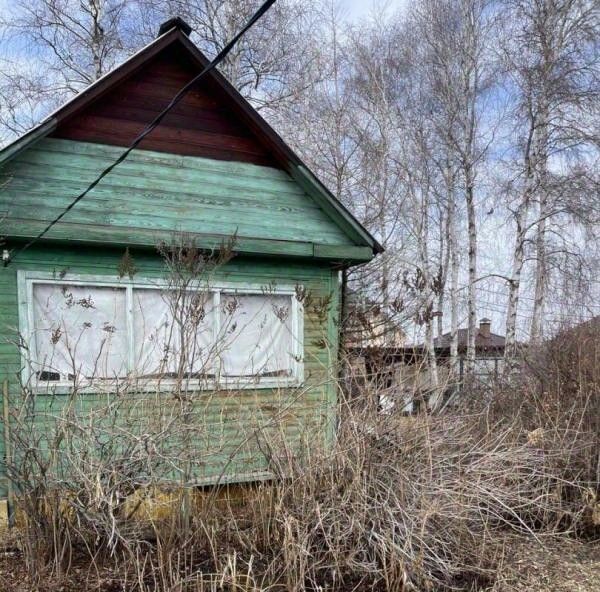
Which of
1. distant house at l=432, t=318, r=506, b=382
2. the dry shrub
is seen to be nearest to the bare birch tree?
distant house at l=432, t=318, r=506, b=382

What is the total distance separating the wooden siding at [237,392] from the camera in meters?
4.54

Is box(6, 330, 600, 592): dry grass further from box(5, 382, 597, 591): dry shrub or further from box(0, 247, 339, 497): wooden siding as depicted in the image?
box(0, 247, 339, 497): wooden siding

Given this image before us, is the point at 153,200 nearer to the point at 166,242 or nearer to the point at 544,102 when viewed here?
the point at 166,242

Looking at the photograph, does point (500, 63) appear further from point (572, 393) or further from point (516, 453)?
point (516, 453)

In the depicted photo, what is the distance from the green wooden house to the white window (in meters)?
0.02

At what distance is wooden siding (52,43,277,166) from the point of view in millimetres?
6219

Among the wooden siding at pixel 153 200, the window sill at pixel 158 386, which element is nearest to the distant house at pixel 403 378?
the window sill at pixel 158 386

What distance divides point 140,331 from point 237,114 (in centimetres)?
287

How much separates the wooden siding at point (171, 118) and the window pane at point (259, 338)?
176 cm

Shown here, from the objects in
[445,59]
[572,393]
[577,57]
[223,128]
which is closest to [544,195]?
[577,57]

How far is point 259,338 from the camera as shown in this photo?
22.0 feet

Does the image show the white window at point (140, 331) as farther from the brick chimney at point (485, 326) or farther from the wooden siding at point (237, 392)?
the brick chimney at point (485, 326)

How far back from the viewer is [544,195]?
1506 centimetres

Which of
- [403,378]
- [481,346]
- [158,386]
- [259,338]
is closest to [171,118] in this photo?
[259,338]
